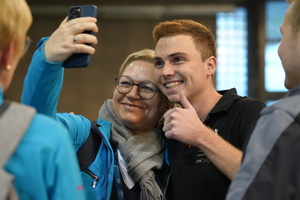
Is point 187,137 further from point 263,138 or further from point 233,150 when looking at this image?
point 263,138

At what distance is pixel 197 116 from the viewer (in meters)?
1.92

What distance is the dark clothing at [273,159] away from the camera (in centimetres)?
110

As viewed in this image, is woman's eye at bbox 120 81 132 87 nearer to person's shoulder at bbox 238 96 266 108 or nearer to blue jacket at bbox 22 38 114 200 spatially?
blue jacket at bbox 22 38 114 200

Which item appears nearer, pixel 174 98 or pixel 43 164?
pixel 43 164

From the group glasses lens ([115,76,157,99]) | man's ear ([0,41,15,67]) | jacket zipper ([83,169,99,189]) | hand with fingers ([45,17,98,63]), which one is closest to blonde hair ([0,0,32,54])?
man's ear ([0,41,15,67])

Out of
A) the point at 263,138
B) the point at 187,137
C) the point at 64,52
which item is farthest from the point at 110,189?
the point at 263,138

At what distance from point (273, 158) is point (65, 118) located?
1.11 m

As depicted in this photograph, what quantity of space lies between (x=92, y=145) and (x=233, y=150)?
651 mm

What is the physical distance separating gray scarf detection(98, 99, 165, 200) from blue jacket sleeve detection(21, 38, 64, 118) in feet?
1.81

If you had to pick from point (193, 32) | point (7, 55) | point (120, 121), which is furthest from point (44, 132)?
point (193, 32)

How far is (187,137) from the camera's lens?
6.06ft

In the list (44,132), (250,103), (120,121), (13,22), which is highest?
(13,22)

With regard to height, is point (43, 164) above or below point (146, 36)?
below

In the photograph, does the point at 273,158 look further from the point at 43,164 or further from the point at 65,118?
the point at 65,118
